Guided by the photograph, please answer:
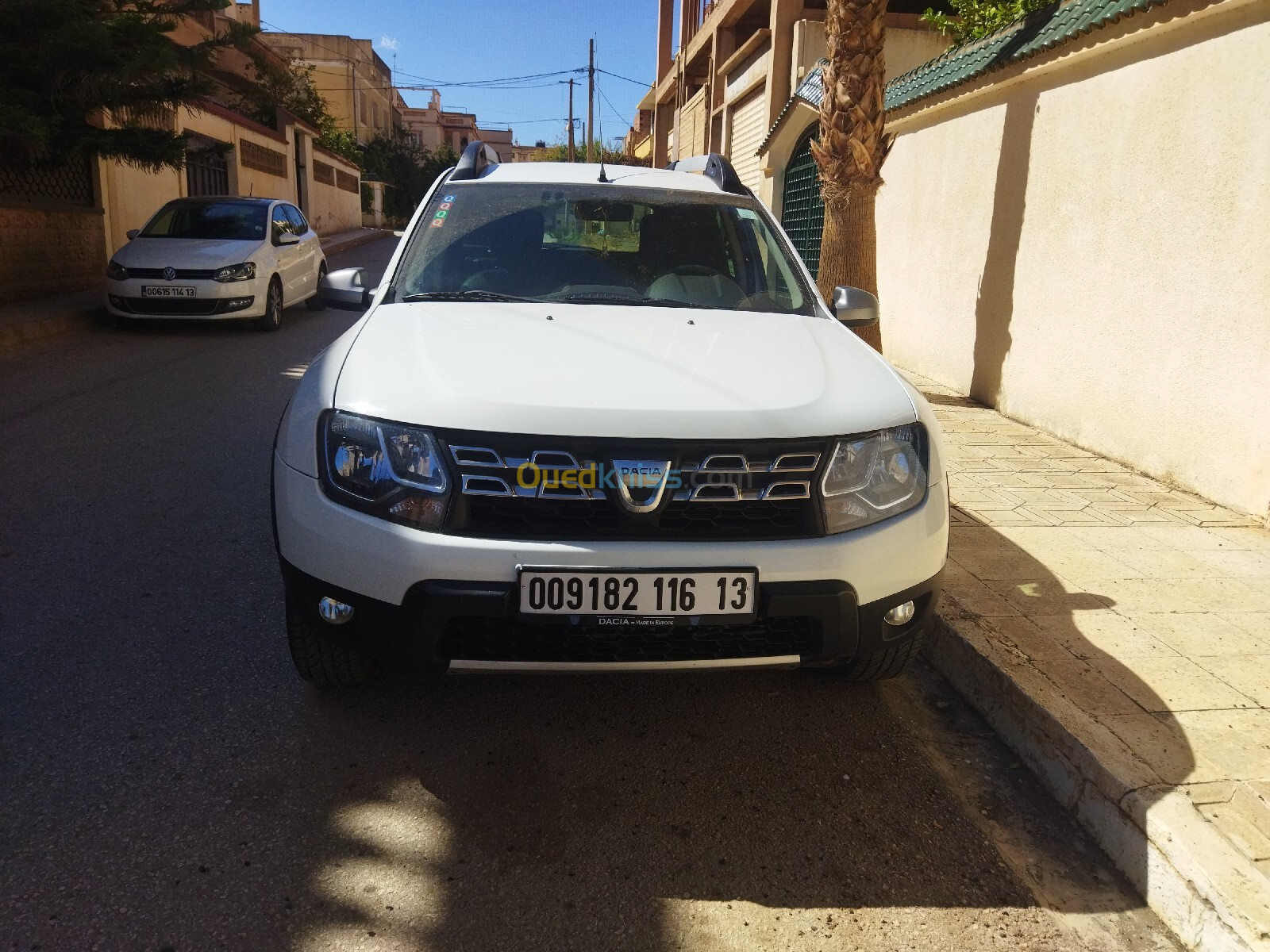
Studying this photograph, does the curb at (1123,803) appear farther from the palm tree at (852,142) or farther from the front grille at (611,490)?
the palm tree at (852,142)

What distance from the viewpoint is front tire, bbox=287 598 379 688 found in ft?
9.46

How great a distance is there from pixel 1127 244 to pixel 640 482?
5.10m

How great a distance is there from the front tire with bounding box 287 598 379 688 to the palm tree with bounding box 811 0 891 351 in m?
6.20

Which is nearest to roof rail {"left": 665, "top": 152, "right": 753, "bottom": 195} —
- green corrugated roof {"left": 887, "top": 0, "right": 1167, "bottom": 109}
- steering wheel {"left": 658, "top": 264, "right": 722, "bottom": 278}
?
steering wheel {"left": 658, "top": 264, "right": 722, "bottom": 278}

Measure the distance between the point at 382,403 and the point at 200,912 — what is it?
1.26 metres

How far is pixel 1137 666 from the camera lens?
339cm

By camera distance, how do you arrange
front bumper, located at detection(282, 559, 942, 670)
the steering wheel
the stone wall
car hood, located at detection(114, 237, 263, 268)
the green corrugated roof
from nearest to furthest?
front bumper, located at detection(282, 559, 942, 670)
the steering wheel
the green corrugated roof
car hood, located at detection(114, 237, 263, 268)
the stone wall

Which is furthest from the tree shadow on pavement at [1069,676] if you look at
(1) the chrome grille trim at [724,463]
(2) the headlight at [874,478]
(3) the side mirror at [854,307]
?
(1) the chrome grille trim at [724,463]

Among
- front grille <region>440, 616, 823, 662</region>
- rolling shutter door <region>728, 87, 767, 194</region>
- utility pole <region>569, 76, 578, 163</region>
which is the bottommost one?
front grille <region>440, 616, 823, 662</region>

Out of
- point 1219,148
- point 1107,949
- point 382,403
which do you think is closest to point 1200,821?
point 1107,949

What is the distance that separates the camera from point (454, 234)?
391cm

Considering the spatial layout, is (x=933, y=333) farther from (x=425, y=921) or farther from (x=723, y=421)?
(x=425, y=921)

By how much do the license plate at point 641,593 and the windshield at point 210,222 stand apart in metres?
11.0

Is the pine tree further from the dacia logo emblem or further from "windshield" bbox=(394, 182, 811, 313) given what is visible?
the dacia logo emblem
